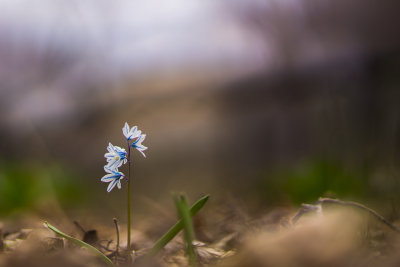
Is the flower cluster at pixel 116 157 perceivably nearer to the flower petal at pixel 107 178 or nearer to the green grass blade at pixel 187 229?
the flower petal at pixel 107 178

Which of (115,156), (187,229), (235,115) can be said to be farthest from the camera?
(235,115)

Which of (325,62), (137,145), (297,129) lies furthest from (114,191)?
(137,145)

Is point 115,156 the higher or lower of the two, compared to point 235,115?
lower

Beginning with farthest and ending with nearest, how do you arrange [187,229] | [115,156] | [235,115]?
1. [235,115]
2. [115,156]
3. [187,229]

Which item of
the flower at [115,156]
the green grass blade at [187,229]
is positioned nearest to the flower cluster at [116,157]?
the flower at [115,156]

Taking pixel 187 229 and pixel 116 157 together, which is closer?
pixel 187 229

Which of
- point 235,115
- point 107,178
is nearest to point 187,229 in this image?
point 107,178

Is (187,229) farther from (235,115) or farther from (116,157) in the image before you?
(235,115)

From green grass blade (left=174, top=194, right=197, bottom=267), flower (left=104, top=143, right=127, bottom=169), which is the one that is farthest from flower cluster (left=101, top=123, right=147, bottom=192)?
green grass blade (left=174, top=194, right=197, bottom=267)
